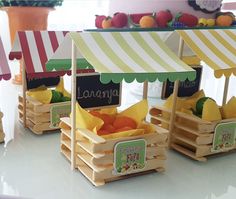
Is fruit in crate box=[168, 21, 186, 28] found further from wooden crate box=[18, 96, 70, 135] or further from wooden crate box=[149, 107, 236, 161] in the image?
wooden crate box=[18, 96, 70, 135]

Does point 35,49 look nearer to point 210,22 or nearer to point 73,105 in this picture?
point 73,105

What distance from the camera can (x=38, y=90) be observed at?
5.02 feet

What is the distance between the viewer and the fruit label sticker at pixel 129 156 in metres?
1.06

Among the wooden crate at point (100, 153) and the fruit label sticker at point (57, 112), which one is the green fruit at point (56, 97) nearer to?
the fruit label sticker at point (57, 112)

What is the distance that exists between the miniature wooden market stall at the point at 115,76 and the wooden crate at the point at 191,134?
7.0 inches

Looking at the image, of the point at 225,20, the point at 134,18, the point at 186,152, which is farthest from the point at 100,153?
the point at 225,20

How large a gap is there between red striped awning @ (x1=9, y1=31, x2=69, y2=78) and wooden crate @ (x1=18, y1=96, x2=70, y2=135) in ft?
0.42

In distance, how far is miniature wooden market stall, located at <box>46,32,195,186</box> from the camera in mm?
1017

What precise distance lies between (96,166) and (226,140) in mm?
580

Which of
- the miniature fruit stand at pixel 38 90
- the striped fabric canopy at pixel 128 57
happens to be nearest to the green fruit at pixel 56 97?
the miniature fruit stand at pixel 38 90

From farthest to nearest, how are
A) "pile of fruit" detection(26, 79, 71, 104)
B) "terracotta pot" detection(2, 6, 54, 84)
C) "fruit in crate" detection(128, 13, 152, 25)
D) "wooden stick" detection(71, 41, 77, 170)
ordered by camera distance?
1. "terracotta pot" detection(2, 6, 54, 84)
2. "fruit in crate" detection(128, 13, 152, 25)
3. "pile of fruit" detection(26, 79, 71, 104)
4. "wooden stick" detection(71, 41, 77, 170)

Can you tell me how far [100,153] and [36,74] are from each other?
0.56 meters

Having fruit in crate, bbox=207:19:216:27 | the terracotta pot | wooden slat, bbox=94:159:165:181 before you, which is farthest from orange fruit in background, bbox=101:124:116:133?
the terracotta pot

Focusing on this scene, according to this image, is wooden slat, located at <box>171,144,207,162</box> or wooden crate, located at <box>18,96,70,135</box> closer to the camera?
wooden slat, located at <box>171,144,207,162</box>
